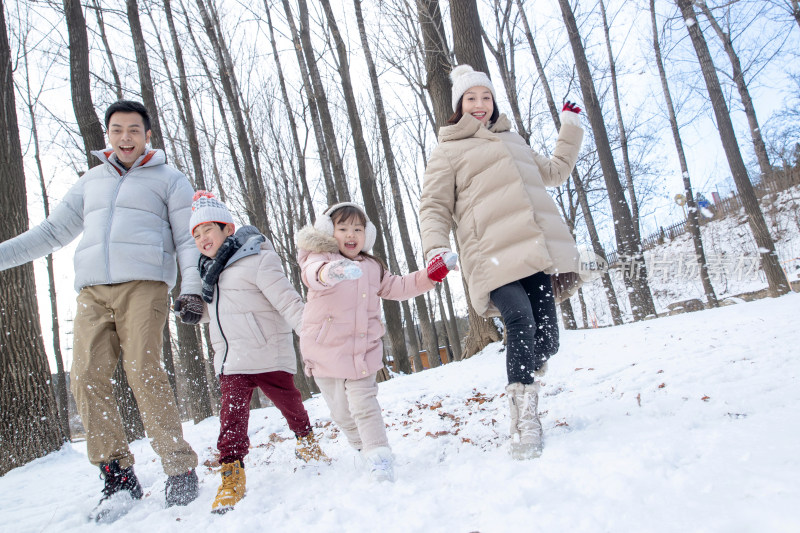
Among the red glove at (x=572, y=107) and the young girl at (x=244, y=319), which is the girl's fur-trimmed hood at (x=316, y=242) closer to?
the young girl at (x=244, y=319)

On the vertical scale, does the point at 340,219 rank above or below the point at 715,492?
above

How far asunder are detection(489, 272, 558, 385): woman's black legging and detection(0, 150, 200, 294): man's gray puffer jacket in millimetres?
1737

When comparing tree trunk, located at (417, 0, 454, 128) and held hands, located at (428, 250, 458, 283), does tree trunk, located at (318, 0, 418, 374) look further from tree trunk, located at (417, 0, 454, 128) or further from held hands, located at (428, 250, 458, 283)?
held hands, located at (428, 250, 458, 283)

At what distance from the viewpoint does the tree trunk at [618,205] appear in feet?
30.3

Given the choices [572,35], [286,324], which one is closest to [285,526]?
[286,324]

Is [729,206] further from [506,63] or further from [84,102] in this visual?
[84,102]

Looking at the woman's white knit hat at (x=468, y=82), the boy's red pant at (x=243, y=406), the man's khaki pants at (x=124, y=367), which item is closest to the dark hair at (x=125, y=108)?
the man's khaki pants at (x=124, y=367)

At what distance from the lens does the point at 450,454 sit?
243cm

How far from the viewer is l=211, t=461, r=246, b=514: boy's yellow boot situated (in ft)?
7.25

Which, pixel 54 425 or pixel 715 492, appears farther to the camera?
pixel 54 425

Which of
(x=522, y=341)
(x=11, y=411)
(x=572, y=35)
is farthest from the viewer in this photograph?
(x=572, y=35)

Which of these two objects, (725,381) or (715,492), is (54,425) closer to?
(715,492)

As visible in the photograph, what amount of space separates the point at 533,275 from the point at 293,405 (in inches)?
62.9

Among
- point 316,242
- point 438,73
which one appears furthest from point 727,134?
point 316,242
